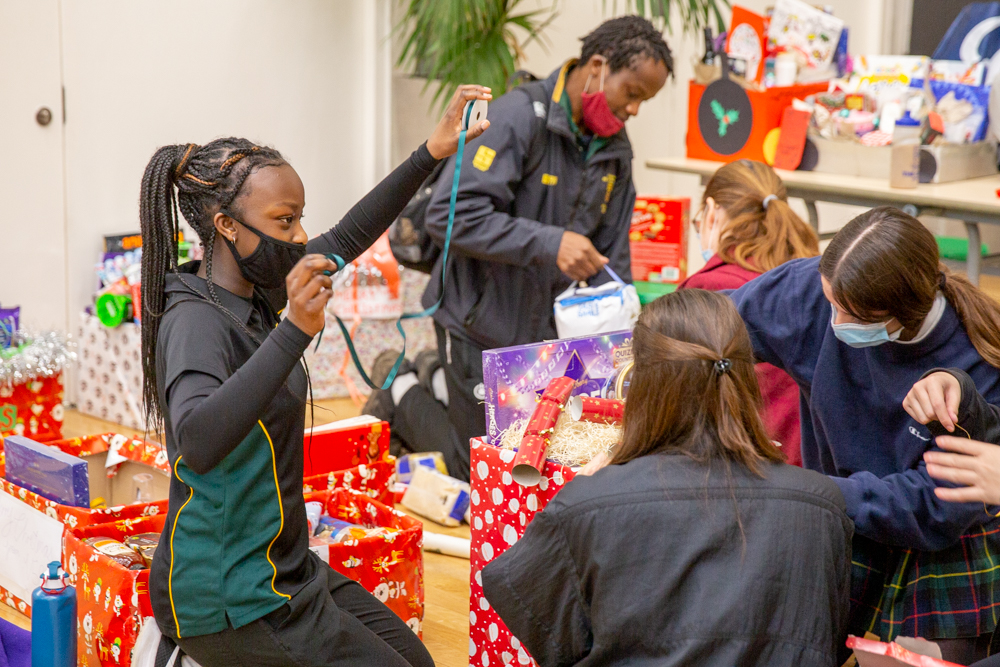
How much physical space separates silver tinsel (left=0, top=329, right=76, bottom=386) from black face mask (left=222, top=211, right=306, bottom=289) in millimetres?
1770

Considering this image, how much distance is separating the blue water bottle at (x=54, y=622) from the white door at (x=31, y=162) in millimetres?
2213

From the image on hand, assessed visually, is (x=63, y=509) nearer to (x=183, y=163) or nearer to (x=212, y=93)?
(x=183, y=163)

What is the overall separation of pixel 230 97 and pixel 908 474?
3538mm

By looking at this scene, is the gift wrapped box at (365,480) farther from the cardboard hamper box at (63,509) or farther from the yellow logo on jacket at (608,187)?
the yellow logo on jacket at (608,187)

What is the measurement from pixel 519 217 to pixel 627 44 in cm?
56

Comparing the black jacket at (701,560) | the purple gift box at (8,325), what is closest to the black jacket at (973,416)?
the black jacket at (701,560)

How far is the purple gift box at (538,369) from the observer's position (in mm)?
2004

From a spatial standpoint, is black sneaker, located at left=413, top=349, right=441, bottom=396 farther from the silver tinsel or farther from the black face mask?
the black face mask

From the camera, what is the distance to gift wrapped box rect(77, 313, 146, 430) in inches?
153

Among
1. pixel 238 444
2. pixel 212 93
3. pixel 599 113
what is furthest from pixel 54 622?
pixel 212 93

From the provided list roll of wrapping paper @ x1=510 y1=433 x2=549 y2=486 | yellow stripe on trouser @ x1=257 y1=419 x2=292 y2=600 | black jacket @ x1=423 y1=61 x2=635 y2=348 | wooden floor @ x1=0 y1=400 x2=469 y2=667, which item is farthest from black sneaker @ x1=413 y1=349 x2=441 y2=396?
yellow stripe on trouser @ x1=257 y1=419 x2=292 y2=600

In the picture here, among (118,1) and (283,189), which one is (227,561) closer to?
(283,189)

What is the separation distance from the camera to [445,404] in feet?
11.7

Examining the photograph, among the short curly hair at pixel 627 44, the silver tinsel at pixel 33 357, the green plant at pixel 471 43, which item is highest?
the green plant at pixel 471 43
